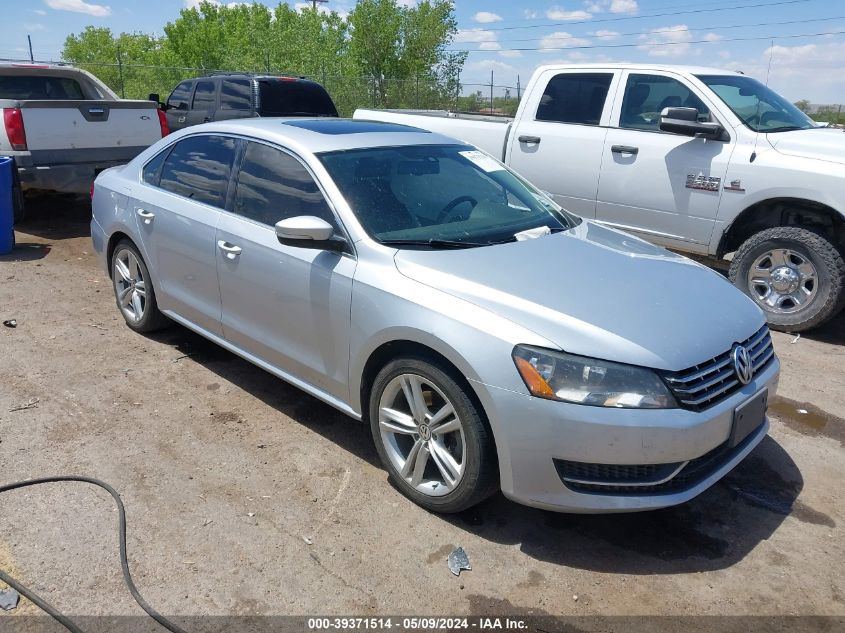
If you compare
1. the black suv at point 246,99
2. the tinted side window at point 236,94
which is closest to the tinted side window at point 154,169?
the black suv at point 246,99

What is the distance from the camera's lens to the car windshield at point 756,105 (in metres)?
6.25

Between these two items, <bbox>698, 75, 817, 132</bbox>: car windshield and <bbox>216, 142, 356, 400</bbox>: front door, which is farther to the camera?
<bbox>698, 75, 817, 132</bbox>: car windshield

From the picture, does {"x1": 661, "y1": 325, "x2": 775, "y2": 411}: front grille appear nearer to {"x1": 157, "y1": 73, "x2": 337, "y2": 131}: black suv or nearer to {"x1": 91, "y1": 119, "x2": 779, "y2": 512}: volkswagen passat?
{"x1": 91, "y1": 119, "x2": 779, "y2": 512}: volkswagen passat

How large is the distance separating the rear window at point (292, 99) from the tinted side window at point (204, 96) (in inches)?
55.5

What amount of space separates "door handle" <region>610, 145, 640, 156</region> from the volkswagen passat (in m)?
2.43

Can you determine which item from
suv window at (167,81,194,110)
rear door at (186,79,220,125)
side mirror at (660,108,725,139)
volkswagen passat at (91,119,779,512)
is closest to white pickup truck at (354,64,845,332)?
side mirror at (660,108,725,139)

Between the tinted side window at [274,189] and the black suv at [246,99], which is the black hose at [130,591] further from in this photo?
the black suv at [246,99]

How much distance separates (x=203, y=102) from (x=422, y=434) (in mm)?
11233

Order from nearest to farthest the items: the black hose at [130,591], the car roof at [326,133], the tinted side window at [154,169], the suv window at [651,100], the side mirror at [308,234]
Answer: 1. the black hose at [130,591]
2. the side mirror at [308,234]
3. the car roof at [326,133]
4. the tinted side window at [154,169]
5. the suv window at [651,100]

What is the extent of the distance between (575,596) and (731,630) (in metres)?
0.57

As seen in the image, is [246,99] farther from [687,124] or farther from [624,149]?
[687,124]

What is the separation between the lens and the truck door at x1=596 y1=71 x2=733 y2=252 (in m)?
6.21

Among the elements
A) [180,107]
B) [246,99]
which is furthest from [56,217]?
[180,107]

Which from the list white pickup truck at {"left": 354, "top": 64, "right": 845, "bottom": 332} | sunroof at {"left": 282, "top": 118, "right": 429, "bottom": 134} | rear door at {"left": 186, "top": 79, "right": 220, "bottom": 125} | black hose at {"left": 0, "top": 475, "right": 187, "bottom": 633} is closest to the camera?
black hose at {"left": 0, "top": 475, "right": 187, "bottom": 633}
